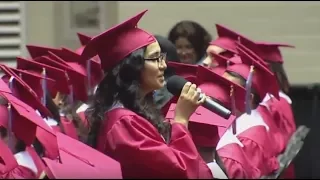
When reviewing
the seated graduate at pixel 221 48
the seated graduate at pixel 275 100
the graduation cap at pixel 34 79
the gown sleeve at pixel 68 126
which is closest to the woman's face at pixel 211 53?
the seated graduate at pixel 221 48

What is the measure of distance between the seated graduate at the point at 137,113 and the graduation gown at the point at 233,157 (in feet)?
1.82

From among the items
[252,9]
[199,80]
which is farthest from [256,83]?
[252,9]

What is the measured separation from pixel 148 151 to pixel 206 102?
0.30 metres

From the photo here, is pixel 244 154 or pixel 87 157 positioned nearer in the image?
pixel 87 157

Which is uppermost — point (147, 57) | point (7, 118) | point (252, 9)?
point (147, 57)

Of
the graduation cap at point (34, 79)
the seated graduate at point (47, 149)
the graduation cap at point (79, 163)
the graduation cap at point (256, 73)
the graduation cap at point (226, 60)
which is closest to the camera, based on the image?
the graduation cap at point (79, 163)

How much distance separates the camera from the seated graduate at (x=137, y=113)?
3.41 meters

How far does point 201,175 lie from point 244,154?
90 centimetres

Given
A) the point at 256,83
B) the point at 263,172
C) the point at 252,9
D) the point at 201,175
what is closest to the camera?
the point at 201,175

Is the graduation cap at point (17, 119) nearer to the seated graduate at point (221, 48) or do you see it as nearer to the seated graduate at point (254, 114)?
the seated graduate at point (254, 114)

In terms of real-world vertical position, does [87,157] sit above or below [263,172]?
above

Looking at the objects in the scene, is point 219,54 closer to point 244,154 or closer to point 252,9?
point 244,154

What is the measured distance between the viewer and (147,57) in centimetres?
364

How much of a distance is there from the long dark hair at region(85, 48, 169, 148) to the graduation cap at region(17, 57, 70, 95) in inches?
56.7
